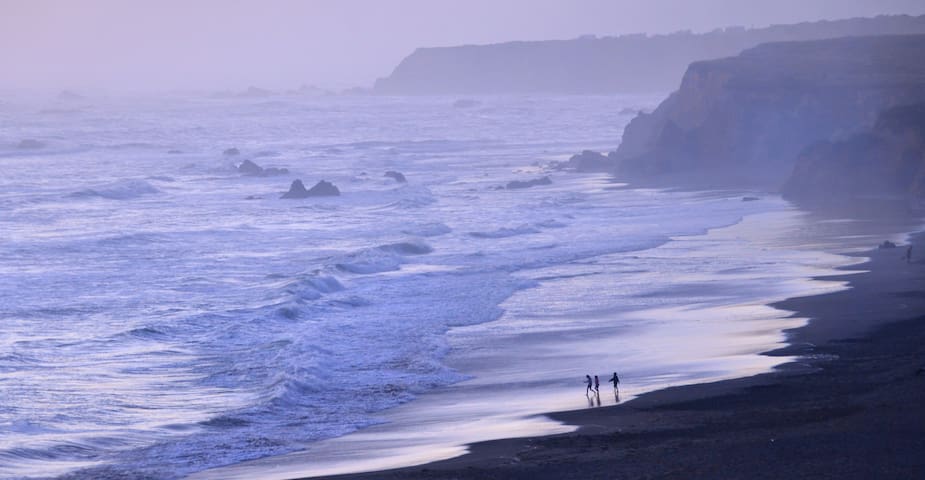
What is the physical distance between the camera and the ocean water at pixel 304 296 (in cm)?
1969

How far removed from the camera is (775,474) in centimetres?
1450

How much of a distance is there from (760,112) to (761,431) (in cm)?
4823

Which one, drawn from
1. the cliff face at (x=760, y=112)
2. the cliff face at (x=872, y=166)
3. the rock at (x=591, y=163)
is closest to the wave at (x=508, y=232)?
the cliff face at (x=872, y=166)

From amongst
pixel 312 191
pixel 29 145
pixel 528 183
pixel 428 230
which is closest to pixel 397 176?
pixel 528 183

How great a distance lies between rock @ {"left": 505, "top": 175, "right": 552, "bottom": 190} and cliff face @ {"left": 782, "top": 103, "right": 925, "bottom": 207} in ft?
40.8

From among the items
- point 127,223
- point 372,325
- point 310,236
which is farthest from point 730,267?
point 127,223

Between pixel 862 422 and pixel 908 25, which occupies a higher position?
pixel 908 25

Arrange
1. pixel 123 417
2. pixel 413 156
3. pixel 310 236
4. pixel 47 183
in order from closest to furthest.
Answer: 1. pixel 123 417
2. pixel 310 236
3. pixel 47 183
4. pixel 413 156

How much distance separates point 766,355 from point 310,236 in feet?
73.6

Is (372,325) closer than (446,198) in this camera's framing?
Yes

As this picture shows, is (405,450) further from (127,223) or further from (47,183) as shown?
(47,183)

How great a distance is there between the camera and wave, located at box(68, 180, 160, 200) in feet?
175

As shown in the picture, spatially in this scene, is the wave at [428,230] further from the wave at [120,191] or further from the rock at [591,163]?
the rock at [591,163]

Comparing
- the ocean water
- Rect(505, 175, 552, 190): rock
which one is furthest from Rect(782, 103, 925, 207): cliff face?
Rect(505, 175, 552, 190): rock
